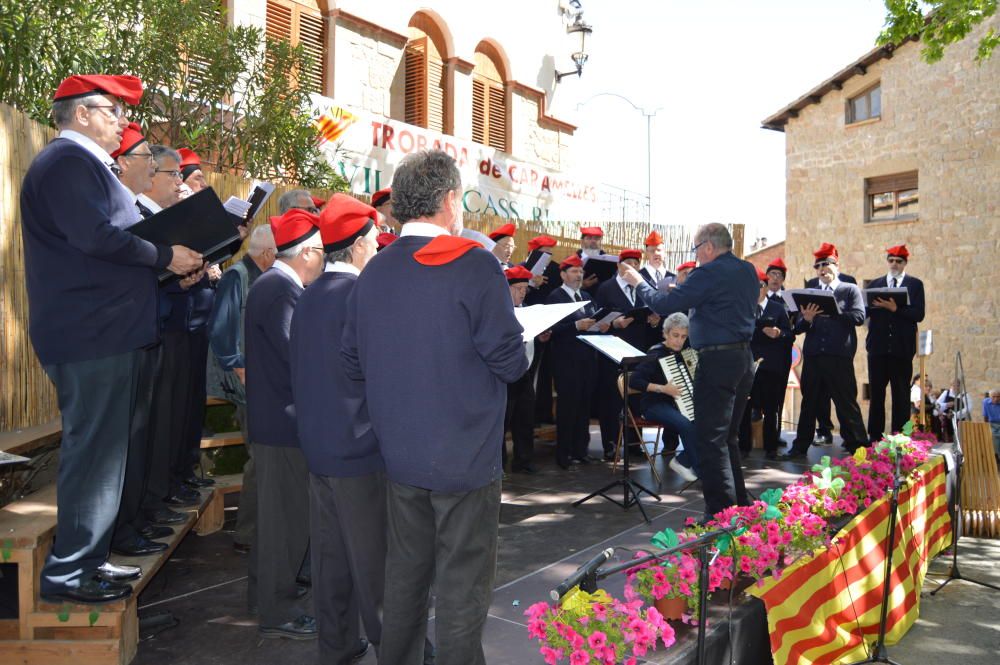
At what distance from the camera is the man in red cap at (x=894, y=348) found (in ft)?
29.3

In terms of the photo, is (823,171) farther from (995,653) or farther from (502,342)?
(502,342)

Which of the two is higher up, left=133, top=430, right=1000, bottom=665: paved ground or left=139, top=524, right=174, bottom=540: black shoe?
left=139, top=524, right=174, bottom=540: black shoe

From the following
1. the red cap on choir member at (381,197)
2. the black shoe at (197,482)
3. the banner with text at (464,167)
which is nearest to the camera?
the black shoe at (197,482)

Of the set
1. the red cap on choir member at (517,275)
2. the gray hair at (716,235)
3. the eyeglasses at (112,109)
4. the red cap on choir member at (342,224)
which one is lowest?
the red cap on choir member at (342,224)

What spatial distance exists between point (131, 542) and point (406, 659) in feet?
5.73

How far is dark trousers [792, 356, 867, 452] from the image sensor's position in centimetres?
871

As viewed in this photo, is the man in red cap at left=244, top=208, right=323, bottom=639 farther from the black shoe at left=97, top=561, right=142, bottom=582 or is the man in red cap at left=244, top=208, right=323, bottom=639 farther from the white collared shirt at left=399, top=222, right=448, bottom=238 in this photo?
the white collared shirt at left=399, top=222, right=448, bottom=238

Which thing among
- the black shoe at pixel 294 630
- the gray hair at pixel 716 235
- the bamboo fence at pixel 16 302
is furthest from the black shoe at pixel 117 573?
the gray hair at pixel 716 235

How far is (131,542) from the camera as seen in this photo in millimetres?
4035

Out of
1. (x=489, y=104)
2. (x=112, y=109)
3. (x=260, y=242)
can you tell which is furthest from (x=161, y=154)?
(x=489, y=104)

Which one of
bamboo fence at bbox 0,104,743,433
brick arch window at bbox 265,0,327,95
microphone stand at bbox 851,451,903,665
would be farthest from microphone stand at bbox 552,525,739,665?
brick arch window at bbox 265,0,327,95

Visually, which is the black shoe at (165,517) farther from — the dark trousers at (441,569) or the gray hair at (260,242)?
the dark trousers at (441,569)

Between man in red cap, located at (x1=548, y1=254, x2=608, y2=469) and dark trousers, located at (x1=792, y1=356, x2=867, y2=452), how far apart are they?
243cm

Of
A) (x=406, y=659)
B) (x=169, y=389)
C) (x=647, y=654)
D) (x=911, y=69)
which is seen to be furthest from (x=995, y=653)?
(x=911, y=69)
